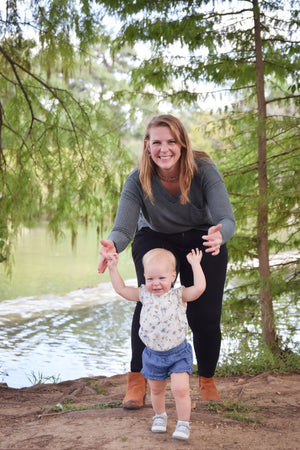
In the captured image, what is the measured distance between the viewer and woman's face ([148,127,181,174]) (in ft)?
8.38

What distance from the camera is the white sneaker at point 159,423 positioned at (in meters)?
2.33

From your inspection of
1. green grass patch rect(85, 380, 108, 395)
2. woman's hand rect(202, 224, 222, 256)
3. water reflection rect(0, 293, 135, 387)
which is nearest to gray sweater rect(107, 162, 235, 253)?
woman's hand rect(202, 224, 222, 256)

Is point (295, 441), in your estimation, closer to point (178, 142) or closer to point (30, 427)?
point (30, 427)

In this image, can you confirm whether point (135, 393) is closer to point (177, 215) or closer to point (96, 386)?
point (177, 215)

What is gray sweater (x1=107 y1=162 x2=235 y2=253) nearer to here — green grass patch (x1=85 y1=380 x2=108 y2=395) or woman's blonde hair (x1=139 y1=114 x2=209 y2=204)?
woman's blonde hair (x1=139 y1=114 x2=209 y2=204)

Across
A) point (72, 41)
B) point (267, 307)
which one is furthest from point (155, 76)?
point (267, 307)

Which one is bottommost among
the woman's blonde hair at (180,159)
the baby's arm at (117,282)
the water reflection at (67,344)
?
the water reflection at (67,344)

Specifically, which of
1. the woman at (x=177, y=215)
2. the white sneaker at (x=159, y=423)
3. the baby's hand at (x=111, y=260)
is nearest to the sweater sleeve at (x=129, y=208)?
the woman at (x=177, y=215)

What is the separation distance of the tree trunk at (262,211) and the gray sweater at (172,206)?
2147 mm

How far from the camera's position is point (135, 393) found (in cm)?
278

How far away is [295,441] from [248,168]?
3182 millimetres

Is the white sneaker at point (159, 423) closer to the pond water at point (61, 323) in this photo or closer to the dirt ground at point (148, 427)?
the dirt ground at point (148, 427)

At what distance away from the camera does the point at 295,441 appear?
234 cm

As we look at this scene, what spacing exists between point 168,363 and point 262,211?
2.85 m
